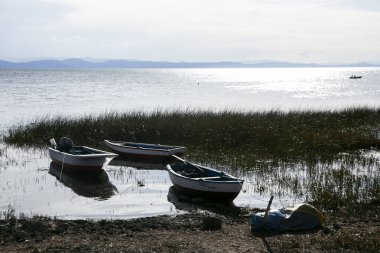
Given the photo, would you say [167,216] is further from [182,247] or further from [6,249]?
[6,249]

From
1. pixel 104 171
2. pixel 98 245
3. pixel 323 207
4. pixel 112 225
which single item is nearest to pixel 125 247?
pixel 98 245

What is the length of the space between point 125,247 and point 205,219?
249 centimetres

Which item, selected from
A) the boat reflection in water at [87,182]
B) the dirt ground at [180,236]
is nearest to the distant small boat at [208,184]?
the dirt ground at [180,236]

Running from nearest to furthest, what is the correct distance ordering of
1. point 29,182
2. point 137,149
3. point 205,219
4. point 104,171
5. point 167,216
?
1. point 205,219
2. point 167,216
3. point 29,182
4. point 104,171
5. point 137,149

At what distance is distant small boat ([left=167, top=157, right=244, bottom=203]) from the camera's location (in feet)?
48.6

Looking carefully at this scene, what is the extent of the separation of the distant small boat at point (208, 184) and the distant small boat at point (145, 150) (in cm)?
494

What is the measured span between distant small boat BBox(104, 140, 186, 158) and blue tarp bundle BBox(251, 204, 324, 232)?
35.5 ft

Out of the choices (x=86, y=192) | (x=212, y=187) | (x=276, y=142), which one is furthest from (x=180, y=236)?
(x=276, y=142)

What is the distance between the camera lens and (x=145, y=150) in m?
23.0

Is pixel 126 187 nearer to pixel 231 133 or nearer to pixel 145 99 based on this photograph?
pixel 231 133

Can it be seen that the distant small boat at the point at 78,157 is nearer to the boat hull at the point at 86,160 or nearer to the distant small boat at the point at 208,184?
the boat hull at the point at 86,160

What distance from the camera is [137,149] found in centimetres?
2328

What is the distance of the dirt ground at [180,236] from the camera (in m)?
10.2

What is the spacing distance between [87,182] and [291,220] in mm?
9393
